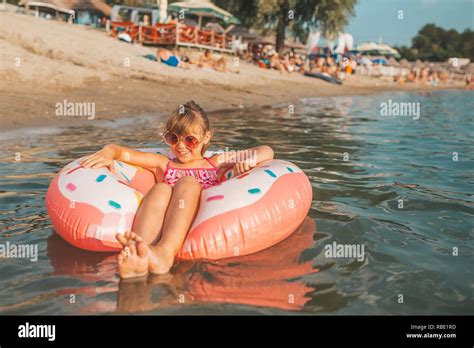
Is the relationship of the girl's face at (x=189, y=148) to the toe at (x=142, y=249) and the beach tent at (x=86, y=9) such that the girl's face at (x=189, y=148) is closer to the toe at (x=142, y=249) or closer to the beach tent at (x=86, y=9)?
the toe at (x=142, y=249)

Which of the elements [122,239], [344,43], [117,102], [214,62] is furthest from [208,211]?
[344,43]

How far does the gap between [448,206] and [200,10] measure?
21779mm

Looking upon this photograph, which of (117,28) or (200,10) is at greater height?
(200,10)

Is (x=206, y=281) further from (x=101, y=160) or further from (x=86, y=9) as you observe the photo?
(x=86, y=9)

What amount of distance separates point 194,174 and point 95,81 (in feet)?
29.8

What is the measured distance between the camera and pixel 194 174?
3867 millimetres

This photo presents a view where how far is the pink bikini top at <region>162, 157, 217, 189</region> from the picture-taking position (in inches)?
151

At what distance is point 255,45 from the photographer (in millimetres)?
31484

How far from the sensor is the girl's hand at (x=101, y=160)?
373cm

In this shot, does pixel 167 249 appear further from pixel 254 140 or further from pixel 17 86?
pixel 17 86

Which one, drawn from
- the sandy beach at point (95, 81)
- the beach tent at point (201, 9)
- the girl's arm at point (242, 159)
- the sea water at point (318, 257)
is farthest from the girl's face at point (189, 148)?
the beach tent at point (201, 9)

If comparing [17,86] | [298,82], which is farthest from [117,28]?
[17,86]

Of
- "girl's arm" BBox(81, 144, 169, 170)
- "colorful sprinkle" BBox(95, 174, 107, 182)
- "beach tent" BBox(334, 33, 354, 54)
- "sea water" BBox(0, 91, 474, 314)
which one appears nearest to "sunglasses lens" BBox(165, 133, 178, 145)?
"girl's arm" BBox(81, 144, 169, 170)

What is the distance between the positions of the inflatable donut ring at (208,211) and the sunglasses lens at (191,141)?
36 cm
